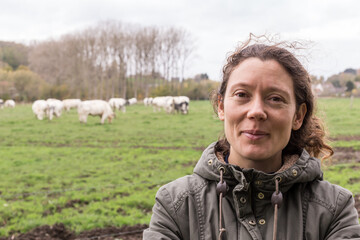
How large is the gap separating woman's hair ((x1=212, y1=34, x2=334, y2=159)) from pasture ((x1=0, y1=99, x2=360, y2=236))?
0.82ft

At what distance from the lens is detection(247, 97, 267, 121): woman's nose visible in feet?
4.94

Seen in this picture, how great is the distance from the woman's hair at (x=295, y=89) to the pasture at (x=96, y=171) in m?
0.25

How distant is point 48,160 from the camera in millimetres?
11070

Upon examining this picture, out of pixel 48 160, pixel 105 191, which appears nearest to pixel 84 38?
pixel 48 160

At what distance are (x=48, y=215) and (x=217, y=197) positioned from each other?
5.26 m

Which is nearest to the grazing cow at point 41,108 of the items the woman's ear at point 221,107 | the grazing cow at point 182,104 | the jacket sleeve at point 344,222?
the grazing cow at point 182,104

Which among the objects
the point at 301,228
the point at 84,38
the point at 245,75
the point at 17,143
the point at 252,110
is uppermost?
the point at 84,38

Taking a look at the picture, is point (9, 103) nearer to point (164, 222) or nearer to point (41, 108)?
point (41, 108)

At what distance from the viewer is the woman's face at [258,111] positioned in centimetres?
153

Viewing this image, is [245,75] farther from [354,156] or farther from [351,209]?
[354,156]

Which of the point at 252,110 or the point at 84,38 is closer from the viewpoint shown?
the point at 252,110

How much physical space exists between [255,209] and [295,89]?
22.5 inches

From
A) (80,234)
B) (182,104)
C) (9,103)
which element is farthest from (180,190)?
(9,103)

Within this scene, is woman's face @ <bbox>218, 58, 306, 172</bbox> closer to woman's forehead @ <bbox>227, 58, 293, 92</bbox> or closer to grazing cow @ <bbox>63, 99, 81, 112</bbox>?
woman's forehead @ <bbox>227, 58, 293, 92</bbox>
